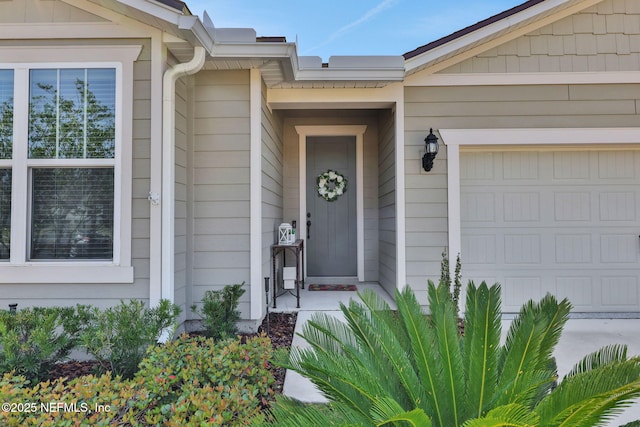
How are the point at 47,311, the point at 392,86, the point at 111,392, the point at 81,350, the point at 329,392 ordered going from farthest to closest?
1. the point at 392,86
2. the point at 81,350
3. the point at 47,311
4. the point at 111,392
5. the point at 329,392

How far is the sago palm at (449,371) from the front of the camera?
3.91 feet

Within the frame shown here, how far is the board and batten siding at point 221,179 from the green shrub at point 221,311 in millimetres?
221

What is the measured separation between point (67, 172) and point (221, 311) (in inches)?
69.2

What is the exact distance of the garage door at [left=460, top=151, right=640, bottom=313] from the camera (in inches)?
160

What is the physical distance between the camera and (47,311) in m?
2.62

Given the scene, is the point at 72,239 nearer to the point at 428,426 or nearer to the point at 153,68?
the point at 153,68

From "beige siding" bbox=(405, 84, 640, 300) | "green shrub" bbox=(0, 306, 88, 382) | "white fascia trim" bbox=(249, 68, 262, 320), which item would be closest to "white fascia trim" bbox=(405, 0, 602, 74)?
"beige siding" bbox=(405, 84, 640, 300)

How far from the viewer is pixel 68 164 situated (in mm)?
3043

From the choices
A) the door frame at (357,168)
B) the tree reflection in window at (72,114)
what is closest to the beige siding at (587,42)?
the door frame at (357,168)

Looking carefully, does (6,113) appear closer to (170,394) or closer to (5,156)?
(5,156)

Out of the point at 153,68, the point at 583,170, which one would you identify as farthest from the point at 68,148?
the point at 583,170

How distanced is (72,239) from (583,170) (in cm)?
521

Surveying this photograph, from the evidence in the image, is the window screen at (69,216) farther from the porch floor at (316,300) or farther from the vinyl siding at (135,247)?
the porch floor at (316,300)

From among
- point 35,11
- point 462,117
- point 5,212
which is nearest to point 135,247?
point 5,212
